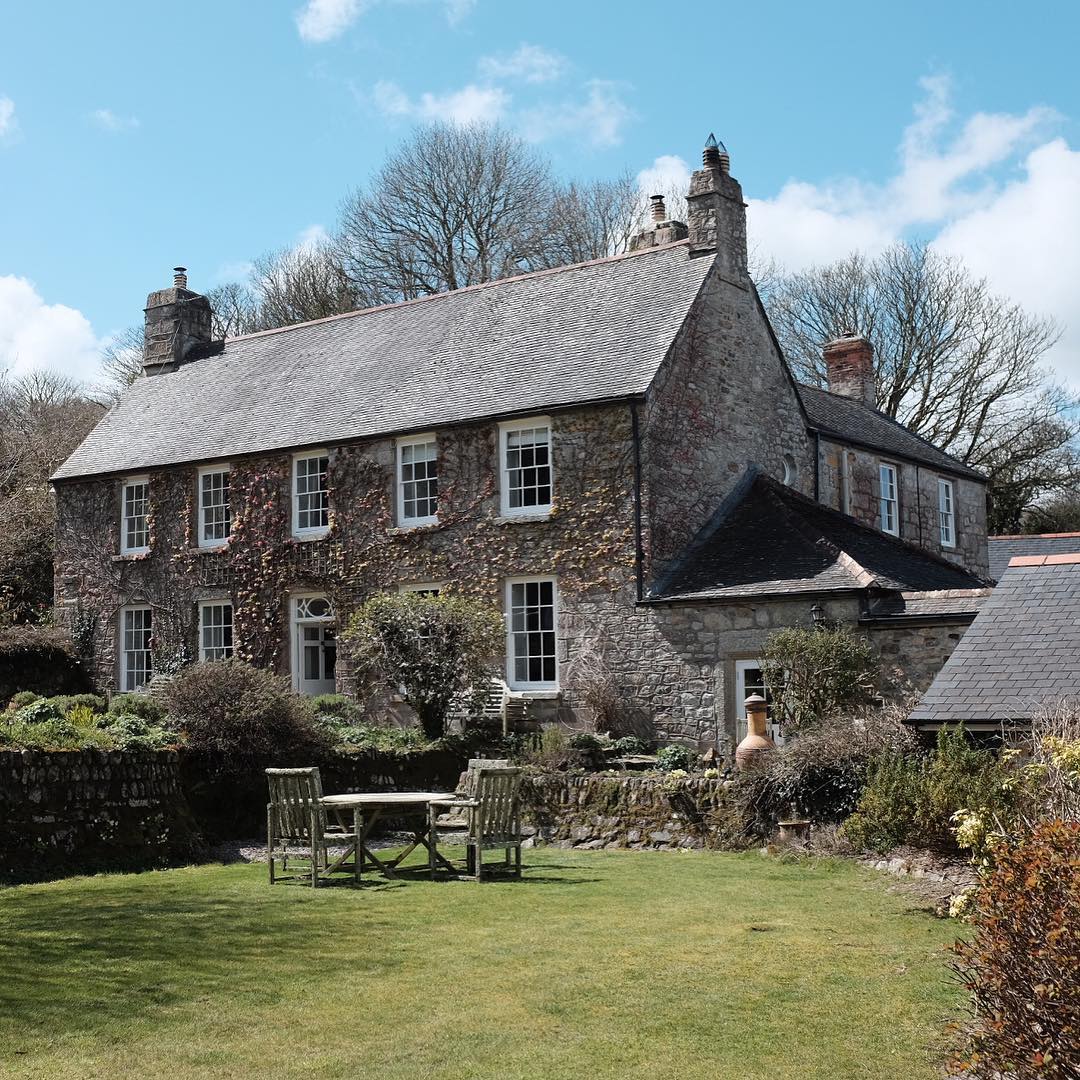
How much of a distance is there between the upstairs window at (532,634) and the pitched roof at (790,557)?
7.22ft

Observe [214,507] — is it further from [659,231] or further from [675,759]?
[675,759]

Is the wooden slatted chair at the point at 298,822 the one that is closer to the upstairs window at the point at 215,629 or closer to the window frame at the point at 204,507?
the upstairs window at the point at 215,629

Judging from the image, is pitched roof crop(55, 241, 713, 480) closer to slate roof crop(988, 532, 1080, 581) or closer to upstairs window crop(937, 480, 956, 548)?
upstairs window crop(937, 480, 956, 548)

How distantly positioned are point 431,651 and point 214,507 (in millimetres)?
7779

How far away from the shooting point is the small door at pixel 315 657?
24609mm

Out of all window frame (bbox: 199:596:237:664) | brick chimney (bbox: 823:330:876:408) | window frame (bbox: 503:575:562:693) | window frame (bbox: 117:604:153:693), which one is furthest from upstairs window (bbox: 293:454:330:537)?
brick chimney (bbox: 823:330:876:408)

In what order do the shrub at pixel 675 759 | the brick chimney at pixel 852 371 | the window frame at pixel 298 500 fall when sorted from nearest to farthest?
the shrub at pixel 675 759, the window frame at pixel 298 500, the brick chimney at pixel 852 371

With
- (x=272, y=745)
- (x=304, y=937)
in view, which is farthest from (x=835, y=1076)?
(x=272, y=745)

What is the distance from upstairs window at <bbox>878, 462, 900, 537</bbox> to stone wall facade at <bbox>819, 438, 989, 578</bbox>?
4.6 inches

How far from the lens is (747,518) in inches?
874

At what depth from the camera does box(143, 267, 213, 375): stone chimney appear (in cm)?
3083

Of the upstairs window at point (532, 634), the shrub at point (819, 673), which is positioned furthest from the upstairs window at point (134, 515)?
the shrub at point (819, 673)

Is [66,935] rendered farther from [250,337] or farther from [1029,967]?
[250,337]

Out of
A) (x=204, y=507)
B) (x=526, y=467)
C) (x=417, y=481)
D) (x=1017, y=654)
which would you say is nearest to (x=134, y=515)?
(x=204, y=507)
